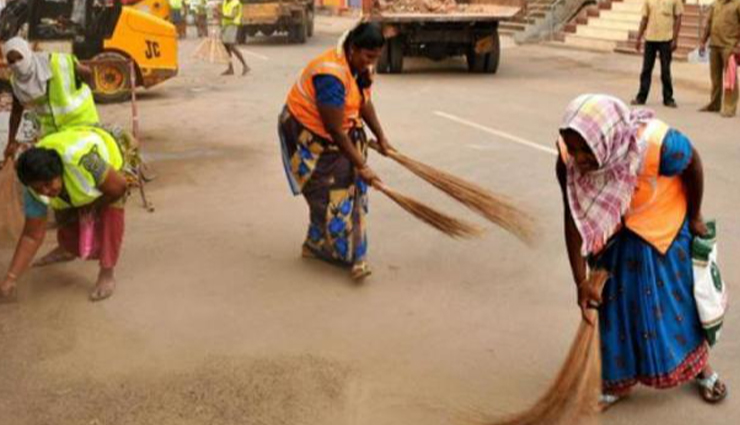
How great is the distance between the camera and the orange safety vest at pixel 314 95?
4.05 m

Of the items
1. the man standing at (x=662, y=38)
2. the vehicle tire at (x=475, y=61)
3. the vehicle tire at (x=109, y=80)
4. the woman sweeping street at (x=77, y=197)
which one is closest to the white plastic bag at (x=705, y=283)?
the woman sweeping street at (x=77, y=197)

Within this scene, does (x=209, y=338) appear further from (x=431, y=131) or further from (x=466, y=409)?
(x=431, y=131)

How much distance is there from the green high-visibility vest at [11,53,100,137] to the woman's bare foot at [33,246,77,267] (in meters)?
0.69

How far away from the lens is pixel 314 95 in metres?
4.17

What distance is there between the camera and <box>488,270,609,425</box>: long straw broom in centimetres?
255

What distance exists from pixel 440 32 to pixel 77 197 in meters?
9.35

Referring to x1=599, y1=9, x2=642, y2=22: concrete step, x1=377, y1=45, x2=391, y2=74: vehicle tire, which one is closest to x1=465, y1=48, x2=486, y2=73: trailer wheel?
x1=377, y1=45, x2=391, y2=74: vehicle tire

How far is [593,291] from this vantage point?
9.21 ft

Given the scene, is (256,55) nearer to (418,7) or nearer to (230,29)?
(230,29)

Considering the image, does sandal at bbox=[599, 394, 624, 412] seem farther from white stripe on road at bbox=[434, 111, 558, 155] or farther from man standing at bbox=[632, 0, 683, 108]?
man standing at bbox=[632, 0, 683, 108]

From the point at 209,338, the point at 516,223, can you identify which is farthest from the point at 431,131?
the point at 209,338

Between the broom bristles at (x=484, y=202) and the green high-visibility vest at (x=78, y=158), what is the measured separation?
1474mm

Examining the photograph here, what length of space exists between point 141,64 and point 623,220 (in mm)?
9448

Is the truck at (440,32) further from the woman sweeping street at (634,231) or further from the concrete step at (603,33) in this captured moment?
the woman sweeping street at (634,231)
